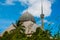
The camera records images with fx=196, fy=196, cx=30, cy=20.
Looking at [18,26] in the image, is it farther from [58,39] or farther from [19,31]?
[58,39]

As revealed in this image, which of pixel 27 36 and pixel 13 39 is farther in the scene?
pixel 27 36

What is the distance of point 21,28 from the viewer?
1.88 metres

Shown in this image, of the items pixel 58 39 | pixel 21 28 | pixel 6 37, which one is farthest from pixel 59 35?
pixel 6 37

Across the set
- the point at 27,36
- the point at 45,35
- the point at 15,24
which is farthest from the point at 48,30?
the point at 15,24

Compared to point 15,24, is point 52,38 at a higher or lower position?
lower

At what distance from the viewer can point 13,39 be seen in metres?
1.80

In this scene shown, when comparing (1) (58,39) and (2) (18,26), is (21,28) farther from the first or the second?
(1) (58,39)

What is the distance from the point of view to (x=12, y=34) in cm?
190

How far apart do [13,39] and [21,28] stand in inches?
5.7

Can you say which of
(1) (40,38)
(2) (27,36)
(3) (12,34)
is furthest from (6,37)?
(1) (40,38)

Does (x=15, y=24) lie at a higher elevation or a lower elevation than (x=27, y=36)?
higher

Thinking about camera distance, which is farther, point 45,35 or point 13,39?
point 45,35

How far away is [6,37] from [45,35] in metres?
0.38

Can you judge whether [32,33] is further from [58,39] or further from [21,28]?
[58,39]
